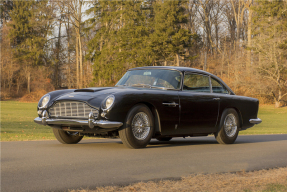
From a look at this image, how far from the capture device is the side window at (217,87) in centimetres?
963

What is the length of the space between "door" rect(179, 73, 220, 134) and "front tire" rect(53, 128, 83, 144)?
2336mm

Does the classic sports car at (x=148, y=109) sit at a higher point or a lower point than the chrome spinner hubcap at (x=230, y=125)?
higher

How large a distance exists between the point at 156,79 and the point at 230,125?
2.43 meters

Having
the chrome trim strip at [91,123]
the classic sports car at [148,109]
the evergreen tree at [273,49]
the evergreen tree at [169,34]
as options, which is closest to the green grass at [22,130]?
the classic sports car at [148,109]

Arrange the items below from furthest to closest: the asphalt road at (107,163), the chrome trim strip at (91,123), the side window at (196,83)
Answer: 1. the side window at (196,83)
2. the chrome trim strip at (91,123)
3. the asphalt road at (107,163)

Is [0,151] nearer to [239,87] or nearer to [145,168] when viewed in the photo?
[145,168]

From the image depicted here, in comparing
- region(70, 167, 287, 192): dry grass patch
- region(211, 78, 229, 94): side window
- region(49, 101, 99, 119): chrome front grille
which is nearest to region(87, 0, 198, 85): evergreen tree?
region(211, 78, 229, 94): side window

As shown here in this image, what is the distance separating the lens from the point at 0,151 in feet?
24.1

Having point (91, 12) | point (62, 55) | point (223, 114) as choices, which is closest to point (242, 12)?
point (91, 12)

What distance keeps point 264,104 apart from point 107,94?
44.6 m

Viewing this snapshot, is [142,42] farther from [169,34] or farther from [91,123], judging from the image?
[91,123]

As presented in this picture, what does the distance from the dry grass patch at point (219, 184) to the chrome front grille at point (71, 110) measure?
2.61 metres

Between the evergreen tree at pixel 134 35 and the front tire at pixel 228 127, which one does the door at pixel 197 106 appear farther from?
the evergreen tree at pixel 134 35

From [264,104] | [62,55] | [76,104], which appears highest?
[62,55]
